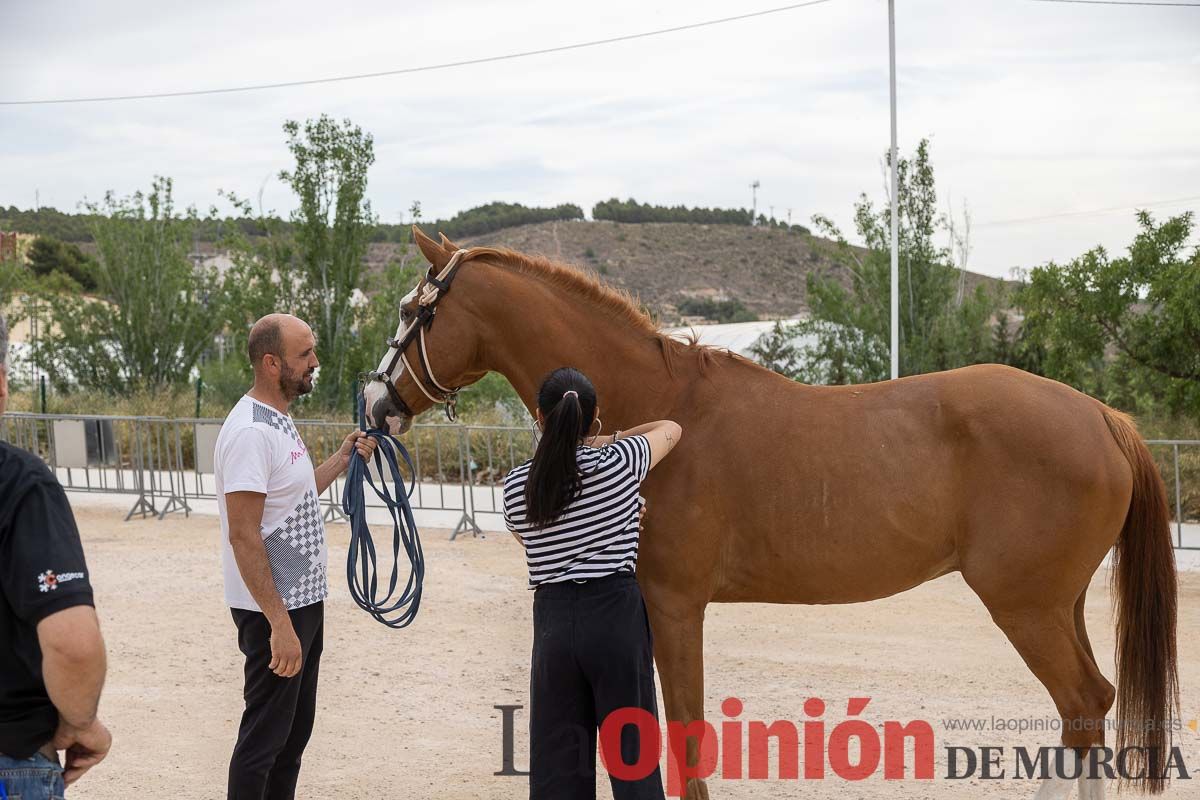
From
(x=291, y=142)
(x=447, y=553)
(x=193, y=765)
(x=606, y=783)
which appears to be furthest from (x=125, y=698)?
(x=291, y=142)

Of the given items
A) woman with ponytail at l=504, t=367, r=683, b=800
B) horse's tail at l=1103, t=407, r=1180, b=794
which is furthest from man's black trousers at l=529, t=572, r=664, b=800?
horse's tail at l=1103, t=407, r=1180, b=794

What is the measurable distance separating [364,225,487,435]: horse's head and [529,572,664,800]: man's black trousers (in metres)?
1.21

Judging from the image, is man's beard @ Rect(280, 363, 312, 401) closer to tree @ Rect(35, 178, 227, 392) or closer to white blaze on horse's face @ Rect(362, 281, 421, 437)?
white blaze on horse's face @ Rect(362, 281, 421, 437)

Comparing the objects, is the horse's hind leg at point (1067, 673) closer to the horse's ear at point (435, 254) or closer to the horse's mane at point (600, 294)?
the horse's mane at point (600, 294)

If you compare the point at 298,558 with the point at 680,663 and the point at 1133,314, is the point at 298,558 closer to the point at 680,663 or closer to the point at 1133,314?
the point at 680,663

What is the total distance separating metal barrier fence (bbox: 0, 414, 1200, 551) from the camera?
39.7 ft

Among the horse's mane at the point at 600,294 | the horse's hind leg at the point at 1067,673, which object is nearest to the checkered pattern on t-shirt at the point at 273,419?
the horse's mane at the point at 600,294

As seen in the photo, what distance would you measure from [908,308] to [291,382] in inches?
571

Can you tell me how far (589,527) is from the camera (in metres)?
3.04

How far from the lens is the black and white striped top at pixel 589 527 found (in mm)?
3045

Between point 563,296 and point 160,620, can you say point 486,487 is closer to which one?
point 160,620

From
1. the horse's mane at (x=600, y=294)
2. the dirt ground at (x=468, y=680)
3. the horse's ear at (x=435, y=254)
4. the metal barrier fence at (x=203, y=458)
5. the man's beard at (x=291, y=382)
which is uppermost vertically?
the horse's ear at (x=435, y=254)

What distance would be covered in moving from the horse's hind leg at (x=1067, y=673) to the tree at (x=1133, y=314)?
8.67 metres

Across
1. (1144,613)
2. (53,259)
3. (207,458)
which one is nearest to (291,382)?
(1144,613)
